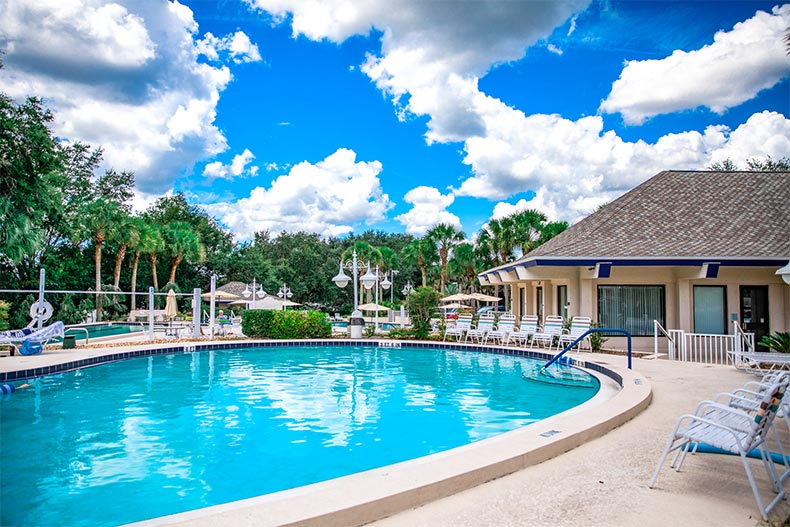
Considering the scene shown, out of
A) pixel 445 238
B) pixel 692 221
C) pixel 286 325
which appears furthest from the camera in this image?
pixel 445 238

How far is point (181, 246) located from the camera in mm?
38562

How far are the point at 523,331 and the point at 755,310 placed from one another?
695 centimetres

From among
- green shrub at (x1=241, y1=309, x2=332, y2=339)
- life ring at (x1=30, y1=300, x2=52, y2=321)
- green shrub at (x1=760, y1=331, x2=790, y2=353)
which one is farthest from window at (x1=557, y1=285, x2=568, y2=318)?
life ring at (x1=30, y1=300, x2=52, y2=321)

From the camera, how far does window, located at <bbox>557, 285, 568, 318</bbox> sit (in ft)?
61.6

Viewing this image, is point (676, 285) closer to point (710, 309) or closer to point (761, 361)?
point (710, 309)

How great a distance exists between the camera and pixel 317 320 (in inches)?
812

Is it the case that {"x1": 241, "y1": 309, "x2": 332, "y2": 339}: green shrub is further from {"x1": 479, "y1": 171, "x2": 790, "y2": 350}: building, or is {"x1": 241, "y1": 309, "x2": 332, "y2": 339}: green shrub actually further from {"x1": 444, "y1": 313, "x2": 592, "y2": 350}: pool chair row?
{"x1": 479, "y1": 171, "x2": 790, "y2": 350}: building

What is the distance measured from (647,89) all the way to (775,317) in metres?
9.85

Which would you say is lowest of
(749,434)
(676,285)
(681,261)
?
(749,434)

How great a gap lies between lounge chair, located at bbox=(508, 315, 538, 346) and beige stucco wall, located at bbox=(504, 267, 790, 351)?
1263 millimetres

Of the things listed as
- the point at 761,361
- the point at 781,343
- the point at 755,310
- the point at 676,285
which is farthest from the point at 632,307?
the point at 761,361

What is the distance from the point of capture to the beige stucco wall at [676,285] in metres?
16.0

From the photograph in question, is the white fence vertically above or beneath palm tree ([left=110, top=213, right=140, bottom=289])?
beneath

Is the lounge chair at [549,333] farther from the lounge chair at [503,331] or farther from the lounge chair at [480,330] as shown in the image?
the lounge chair at [480,330]
